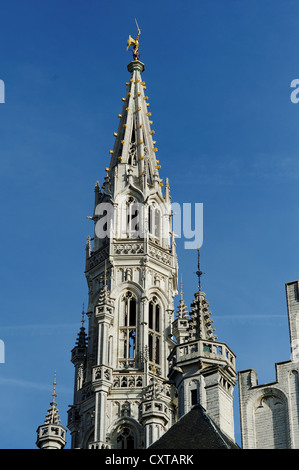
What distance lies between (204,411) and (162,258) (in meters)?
32.6

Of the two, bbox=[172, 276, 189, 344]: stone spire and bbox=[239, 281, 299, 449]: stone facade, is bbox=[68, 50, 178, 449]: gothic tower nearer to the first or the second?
bbox=[172, 276, 189, 344]: stone spire

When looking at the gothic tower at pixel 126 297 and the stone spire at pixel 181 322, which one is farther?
the gothic tower at pixel 126 297

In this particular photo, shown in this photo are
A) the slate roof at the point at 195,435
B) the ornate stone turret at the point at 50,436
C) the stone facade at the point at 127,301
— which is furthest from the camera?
the stone facade at the point at 127,301

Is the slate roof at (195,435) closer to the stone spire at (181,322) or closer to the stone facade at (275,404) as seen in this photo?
the stone facade at (275,404)

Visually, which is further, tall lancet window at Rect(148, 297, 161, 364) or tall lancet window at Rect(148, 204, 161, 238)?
tall lancet window at Rect(148, 204, 161, 238)

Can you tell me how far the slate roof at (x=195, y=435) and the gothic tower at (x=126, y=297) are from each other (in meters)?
22.0

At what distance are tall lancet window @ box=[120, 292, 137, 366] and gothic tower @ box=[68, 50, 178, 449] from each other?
0.19 ft

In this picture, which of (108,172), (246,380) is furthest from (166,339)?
(246,380)

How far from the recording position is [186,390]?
36125 mm

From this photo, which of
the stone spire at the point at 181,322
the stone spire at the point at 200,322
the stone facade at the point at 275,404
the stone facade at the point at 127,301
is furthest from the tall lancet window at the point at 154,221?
the stone facade at the point at 275,404

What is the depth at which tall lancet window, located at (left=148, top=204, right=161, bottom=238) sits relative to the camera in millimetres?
67000

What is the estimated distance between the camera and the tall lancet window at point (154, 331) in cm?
6209

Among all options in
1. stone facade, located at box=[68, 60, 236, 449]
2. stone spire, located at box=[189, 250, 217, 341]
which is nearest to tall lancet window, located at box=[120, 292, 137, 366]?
stone facade, located at box=[68, 60, 236, 449]

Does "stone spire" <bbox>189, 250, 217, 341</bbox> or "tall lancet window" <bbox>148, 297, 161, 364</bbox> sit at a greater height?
"tall lancet window" <bbox>148, 297, 161, 364</bbox>
